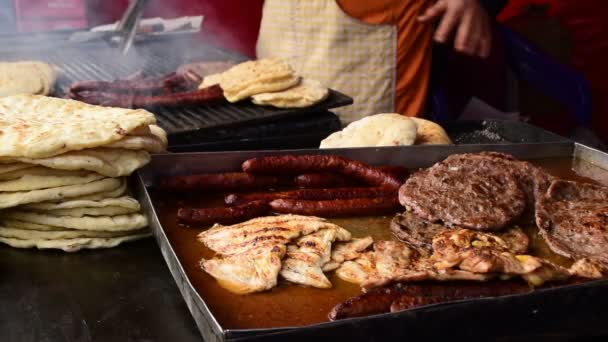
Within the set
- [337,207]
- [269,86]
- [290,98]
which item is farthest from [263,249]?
[269,86]

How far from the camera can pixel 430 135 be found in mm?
4008

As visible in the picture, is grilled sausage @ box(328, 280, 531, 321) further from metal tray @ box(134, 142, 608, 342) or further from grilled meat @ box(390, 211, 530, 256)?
grilled meat @ box(390, 211, 530, 256)

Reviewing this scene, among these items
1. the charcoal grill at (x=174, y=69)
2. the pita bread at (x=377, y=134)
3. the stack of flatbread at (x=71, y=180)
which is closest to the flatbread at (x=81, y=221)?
the stack of flatbread at (x=71, y=180)

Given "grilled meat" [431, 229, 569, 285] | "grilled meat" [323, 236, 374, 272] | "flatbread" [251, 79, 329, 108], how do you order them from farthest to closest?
"flatbread" [251, 79, 329, 108] < "grilled meat" [323, 236, 374, 272] < "grilled meat" [431, 229, 569, 285]

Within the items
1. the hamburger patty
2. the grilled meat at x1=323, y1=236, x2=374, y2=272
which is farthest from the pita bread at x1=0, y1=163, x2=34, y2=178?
the hamburger patty

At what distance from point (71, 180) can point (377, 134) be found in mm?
1772

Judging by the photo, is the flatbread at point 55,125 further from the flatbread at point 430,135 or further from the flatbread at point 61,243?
the flatbread at point 430,135

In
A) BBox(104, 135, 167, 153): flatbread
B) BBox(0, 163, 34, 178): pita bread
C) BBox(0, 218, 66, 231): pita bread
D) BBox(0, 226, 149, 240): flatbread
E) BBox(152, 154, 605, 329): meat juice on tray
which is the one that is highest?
BBox(104, 135, 167, 153): flatbread

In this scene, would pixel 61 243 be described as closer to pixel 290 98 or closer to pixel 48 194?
pixel 48 194

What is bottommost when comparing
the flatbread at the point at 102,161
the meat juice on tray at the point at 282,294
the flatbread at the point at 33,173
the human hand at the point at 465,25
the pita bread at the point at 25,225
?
the pita bread at the point at 25,225

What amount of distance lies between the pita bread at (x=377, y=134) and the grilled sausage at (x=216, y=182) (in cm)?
79

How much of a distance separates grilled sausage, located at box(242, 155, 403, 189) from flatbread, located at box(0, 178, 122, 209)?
2.27 feet

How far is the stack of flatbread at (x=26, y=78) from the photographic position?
4461 millimetres

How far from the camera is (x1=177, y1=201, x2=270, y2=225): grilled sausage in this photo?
2732 mm
